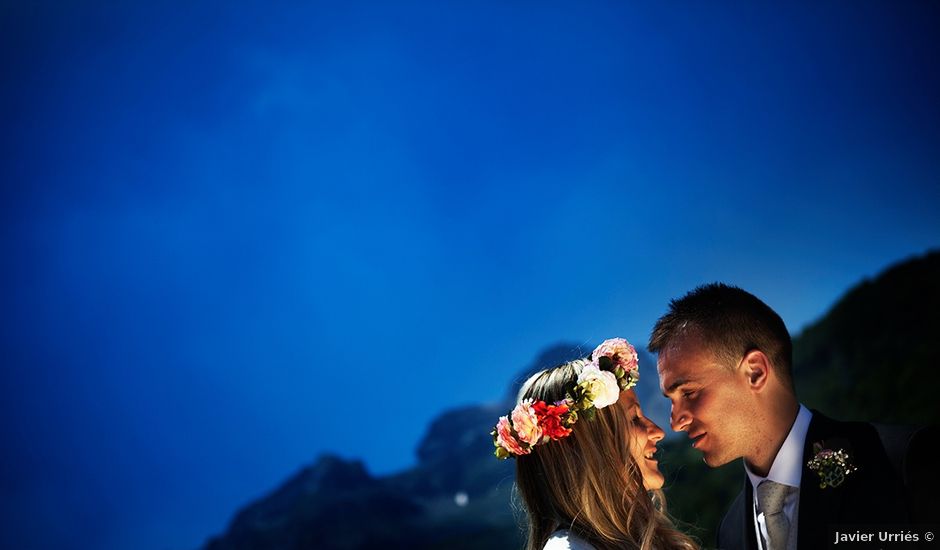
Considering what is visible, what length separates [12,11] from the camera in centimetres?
959

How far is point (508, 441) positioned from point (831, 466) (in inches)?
41.8

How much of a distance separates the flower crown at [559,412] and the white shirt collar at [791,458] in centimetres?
65

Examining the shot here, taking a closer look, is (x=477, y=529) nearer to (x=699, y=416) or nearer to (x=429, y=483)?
(x=429, y=483)

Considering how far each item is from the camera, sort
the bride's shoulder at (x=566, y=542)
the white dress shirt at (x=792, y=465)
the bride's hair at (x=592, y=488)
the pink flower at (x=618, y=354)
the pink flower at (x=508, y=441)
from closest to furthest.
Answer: the bride's shoulder at (x=566, y=542) → the bride's hair at (x=592, y=488) → the pink flower at (x=508, y=441) → the pink flower at (x=618, y=354) → the white dress shirt at (x=792, y=465)

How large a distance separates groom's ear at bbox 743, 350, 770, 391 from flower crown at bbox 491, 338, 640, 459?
52cm

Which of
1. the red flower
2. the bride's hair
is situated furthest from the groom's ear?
the red flower

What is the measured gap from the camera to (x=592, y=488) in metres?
2.74

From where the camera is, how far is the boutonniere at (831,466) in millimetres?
2913

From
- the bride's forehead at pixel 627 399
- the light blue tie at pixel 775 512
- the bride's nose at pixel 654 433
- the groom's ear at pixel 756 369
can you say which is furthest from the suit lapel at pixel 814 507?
the bride's forehead at pixel 627 399

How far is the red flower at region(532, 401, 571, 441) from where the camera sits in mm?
2754

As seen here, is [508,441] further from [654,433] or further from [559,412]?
[654,433]

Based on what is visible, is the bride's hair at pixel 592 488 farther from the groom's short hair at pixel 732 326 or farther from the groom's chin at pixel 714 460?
the groom's short hair at pixel 732 326

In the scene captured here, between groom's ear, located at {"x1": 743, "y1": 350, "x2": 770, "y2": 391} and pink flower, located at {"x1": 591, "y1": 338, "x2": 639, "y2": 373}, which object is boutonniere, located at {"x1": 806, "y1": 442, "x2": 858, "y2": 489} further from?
pink flower, located at {"x1": 591, "y1": 338, "x2": 639, "y2": 373}

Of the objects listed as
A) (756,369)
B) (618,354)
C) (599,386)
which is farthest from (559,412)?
(756,369)
